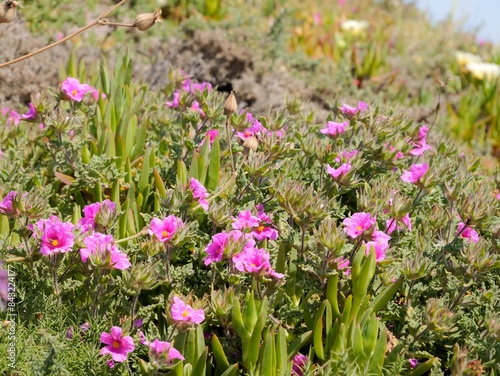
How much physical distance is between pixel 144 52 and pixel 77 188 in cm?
253

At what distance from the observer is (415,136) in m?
2.79

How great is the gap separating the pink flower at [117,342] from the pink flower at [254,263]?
0.39 meters

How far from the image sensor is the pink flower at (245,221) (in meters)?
2.12

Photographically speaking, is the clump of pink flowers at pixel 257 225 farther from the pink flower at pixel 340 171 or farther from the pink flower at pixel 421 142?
the pink flower at pixel 421 142

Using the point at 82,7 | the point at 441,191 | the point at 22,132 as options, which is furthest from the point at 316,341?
the point at 82,7

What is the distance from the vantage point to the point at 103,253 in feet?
6.10

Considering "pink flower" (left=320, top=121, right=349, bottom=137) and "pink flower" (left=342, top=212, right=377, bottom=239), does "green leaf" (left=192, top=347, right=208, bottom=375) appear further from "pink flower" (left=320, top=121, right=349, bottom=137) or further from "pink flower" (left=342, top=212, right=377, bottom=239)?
"pink flower" (left=320, top=121, right=349, bottom=137)

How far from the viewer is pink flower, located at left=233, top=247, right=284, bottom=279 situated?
1941 millimetres

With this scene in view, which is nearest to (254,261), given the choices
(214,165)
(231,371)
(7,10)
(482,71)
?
(231,371)

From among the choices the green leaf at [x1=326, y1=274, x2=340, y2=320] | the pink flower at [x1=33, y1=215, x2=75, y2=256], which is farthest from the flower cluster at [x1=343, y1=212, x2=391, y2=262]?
the pink flower at [x1=33, y1=215, x2=75, y2=256]

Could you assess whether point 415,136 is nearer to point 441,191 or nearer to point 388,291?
point 441,191

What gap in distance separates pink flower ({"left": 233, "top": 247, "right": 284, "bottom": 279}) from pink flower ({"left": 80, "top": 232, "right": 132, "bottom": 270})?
342mm

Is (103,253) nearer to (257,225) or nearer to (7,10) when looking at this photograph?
(257,225)

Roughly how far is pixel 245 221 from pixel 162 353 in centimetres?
57
